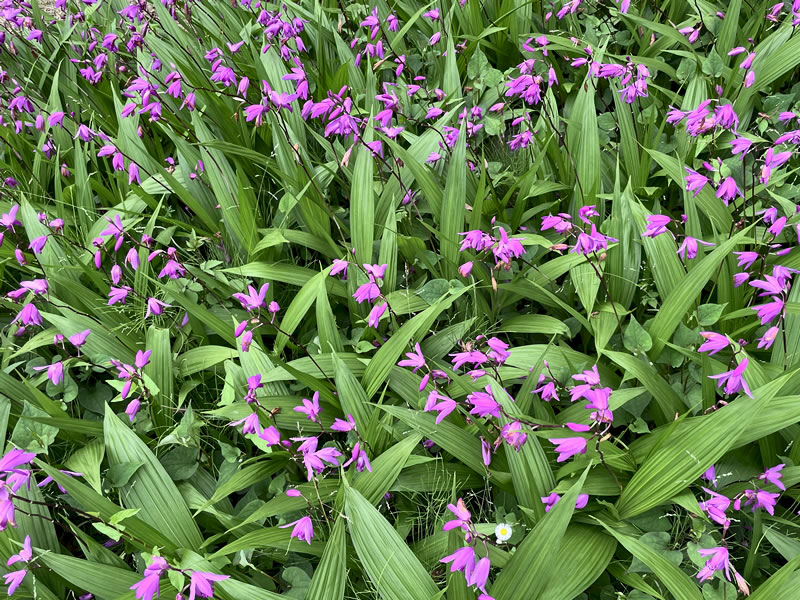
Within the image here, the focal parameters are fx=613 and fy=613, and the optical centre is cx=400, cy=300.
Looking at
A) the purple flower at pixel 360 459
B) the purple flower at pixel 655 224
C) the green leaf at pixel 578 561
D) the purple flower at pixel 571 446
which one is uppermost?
the purple flower at pixel 655 224

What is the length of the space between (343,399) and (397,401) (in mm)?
208

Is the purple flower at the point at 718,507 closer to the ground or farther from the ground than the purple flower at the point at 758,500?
farther from the ground

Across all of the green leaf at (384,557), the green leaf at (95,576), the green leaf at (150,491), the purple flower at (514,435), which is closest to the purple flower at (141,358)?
the green leaf at (150,491)

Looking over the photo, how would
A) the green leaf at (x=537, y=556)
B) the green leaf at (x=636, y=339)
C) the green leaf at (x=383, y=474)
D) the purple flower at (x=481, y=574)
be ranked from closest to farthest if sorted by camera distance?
1. the purple flower at (x=481, y=574)
2. the green leaf at (x=537, y=556)
3. the green leaf at (x=383, y=474)
4. the green leaf at (x=636, y=339)

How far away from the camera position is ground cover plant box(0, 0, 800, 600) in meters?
1.43

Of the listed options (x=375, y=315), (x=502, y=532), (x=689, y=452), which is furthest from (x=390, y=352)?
(x=689, y=452)

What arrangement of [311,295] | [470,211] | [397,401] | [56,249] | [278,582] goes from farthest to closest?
1. [56,249]
2. [470,211]
3. [311,295]
4. [397,401]
5. [278,582]

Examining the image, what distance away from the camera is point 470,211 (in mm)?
2203

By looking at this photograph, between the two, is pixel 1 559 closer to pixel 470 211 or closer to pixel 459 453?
pixel 459 453

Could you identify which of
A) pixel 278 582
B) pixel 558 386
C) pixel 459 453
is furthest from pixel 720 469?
pixel 278 582

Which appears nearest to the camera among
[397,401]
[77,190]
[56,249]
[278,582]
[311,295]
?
[278,582]

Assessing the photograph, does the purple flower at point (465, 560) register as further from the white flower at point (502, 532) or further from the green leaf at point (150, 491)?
the green leaf at point (150, 491)

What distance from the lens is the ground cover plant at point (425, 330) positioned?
4.70 feet

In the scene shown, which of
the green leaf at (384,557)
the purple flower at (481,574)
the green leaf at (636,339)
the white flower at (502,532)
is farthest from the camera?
the green leaf at (636,339)
